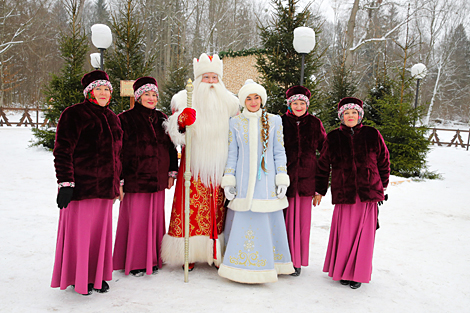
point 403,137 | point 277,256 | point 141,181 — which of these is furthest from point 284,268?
point 403,137

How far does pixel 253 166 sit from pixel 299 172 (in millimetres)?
630

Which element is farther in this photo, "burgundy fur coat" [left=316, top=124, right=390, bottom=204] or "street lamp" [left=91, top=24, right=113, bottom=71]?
"street lamp" [left=91, top=24, right=113, bottom=71]

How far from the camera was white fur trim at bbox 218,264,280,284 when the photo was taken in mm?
3150

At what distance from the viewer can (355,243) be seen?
3314mm

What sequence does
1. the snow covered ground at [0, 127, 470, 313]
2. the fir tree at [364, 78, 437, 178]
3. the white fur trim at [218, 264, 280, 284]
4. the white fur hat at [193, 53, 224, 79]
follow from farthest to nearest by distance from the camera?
1. the fir tree at [364, 78, 437, 178]
2. the white fur hat at [193, 53, 224, 79]
3. the white fur trim at [218, 264, 280, 284]
4. the snow covered ground at [0, 127, 470, 313]

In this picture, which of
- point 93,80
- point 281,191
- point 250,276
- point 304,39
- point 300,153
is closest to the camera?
point 93,80

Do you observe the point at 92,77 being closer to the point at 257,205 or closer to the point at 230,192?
the point at 230,192

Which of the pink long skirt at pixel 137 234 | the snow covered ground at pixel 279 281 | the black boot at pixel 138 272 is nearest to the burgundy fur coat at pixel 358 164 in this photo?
the snow covered ground at pixel 279 281

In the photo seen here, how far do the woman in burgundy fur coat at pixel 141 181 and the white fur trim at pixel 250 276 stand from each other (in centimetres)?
83

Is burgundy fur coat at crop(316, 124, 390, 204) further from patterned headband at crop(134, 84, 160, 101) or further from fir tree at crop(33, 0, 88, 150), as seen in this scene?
fir tree at crop(33, 0, 88, 150)

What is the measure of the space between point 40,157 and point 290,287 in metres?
9.57

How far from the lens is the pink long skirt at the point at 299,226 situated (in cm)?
362

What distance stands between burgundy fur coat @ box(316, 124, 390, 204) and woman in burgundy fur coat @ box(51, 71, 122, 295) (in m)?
2.19

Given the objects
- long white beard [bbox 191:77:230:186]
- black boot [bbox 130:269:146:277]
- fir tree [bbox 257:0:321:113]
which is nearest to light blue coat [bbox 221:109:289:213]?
long white beard [bbox 191:77:230:186]
